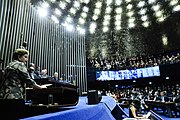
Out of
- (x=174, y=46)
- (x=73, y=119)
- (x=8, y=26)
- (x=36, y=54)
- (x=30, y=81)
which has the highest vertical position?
(x=174, y=46)

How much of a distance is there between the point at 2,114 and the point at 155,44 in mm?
19584

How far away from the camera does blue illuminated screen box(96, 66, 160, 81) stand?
1685cm

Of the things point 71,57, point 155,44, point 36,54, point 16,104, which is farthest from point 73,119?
point 155,44

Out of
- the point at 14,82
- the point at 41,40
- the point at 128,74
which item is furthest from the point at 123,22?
the point at 14,82

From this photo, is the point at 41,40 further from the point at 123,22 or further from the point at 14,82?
the point at 123,22

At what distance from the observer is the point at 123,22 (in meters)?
20.7

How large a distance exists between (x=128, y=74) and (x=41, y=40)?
35.6 ft

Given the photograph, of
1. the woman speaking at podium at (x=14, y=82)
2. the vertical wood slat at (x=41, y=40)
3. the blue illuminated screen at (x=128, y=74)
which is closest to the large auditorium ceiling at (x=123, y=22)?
the vertical wood slat at (x=41, y=40)

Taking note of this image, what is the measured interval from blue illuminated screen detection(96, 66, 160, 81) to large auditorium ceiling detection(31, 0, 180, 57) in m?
3.07

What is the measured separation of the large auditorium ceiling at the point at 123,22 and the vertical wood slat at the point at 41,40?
116 inches

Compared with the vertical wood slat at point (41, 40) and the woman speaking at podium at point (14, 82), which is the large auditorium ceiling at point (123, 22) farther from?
the woman speaking at podium at point (14, 82)

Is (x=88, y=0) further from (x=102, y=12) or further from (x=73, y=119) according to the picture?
(x=73, y=119)

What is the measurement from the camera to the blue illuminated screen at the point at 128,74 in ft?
55.3

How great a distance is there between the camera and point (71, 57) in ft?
44.8
